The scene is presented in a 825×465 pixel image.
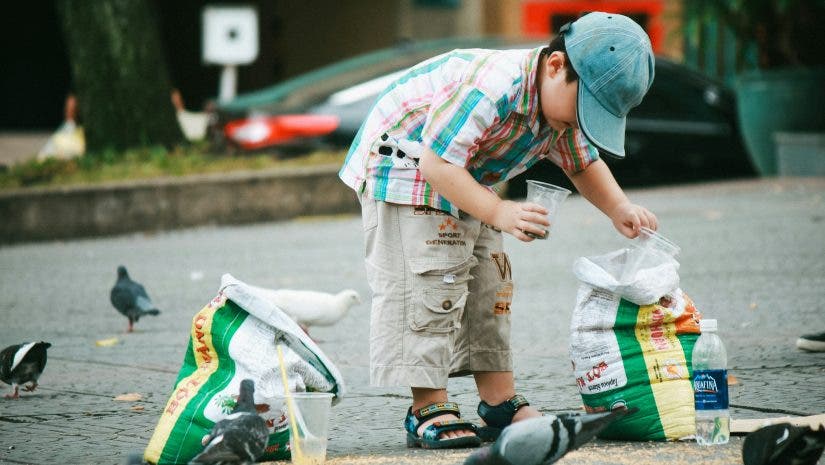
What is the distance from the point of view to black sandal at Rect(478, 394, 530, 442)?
3936 mm

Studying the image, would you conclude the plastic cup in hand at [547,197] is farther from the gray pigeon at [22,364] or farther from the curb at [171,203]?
the curb at [171,203]

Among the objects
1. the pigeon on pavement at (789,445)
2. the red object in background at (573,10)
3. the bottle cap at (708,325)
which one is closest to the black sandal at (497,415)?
the bottle cap at (708,325)

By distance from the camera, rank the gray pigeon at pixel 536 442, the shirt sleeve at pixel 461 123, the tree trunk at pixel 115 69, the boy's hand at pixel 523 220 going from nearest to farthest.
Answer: the gray pigeon at pixel 536 442 < the boy's hand at pixel 523 220 < the shirt sleeve at pixel 461 123 < the tree trunk at pixel 115 69

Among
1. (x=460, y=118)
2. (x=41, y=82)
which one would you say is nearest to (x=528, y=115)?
(x=460, y=118)

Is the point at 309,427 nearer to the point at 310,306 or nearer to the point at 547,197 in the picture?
the point at 547,197

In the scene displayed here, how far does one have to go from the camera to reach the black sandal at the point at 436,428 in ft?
12.3

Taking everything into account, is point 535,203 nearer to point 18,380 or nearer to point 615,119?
point 615,119

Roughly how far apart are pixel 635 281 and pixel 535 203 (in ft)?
1.43

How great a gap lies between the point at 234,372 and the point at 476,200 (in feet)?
2.63

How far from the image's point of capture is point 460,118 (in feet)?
11.8

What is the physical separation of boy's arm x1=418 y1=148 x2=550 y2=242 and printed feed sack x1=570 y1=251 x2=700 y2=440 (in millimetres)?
446

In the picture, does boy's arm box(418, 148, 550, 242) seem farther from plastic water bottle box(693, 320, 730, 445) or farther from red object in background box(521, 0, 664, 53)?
red object in background box(521, 0, 664, 53)

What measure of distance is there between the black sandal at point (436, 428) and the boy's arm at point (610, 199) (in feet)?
2.43

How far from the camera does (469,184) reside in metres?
3.61
